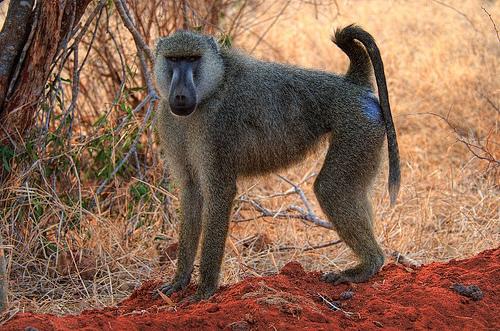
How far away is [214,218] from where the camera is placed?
362 cm

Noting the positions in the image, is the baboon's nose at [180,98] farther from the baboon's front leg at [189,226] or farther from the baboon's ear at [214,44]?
the baboon's front leg at [189,226]

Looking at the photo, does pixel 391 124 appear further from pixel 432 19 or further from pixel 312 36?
pixel 432 19

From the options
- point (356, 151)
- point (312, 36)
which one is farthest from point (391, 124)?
point (312, 36)

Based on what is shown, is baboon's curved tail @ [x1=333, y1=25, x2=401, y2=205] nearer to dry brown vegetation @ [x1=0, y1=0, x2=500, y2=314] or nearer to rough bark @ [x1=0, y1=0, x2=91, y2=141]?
dry brown vegetation @ [x1=0, y1=0, x2=500, y2=314]

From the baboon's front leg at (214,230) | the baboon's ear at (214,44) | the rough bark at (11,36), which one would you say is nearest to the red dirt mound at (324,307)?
the baboon's front leg at (214,230)

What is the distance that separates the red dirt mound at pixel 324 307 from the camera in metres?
2.82

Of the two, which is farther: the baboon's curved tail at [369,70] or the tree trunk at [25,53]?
the tree trunk at [25,53]

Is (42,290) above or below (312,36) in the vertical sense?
below

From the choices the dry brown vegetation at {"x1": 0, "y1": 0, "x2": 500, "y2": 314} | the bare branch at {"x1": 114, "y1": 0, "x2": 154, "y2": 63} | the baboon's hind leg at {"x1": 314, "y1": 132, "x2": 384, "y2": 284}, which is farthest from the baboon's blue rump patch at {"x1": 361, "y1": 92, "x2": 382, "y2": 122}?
the bare branch at {"x1": 114, "y1": 0, "x2": 154, "y2": 63}

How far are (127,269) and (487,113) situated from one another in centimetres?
449

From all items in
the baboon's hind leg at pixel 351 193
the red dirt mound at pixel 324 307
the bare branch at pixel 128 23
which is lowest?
the red dirt mound at pixel 324 307

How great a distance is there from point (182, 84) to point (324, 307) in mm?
1211

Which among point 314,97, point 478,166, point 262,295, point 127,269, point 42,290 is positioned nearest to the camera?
point 262,295

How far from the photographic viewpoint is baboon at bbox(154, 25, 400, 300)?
3604mm
